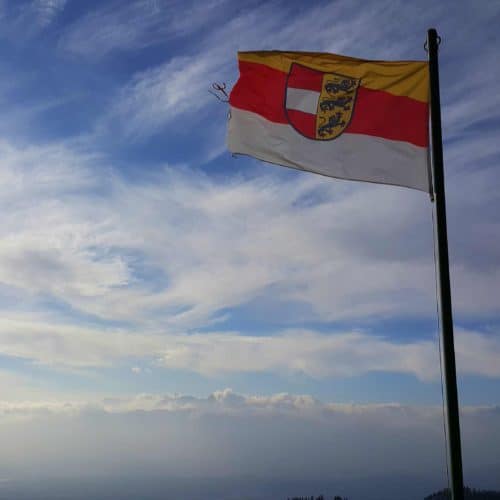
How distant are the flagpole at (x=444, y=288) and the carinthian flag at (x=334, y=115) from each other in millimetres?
525

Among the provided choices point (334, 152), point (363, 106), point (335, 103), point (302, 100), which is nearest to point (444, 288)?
point (334, 152)

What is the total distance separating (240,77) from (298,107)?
5.32 ft

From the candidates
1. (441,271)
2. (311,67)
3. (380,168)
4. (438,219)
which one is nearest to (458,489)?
(441,271)

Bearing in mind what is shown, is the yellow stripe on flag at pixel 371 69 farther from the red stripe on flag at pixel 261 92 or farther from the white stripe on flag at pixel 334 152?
the white stripe on flag at pixel 334 152

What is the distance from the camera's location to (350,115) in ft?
41.3

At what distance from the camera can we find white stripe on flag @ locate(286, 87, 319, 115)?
42.8 ft

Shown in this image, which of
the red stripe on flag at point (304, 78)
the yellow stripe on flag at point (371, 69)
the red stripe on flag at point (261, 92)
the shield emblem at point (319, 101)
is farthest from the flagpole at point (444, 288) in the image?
the red stripe on flag at point (261, 92)

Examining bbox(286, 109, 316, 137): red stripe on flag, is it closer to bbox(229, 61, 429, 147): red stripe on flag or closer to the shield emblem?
the shield emblem

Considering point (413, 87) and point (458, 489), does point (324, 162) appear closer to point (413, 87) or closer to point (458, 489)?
point (413, 87)

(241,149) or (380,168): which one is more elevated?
(241,149)

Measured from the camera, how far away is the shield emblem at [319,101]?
12664 mm

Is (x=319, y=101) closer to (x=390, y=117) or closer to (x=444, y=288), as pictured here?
(x=390, y=117)

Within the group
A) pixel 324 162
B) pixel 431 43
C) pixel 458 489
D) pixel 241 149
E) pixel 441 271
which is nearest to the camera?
pixel 458 489

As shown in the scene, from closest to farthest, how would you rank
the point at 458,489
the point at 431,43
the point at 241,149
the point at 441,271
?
the point at 458,489, the point at 441,271, the point at 431,43, the point at 241,149
